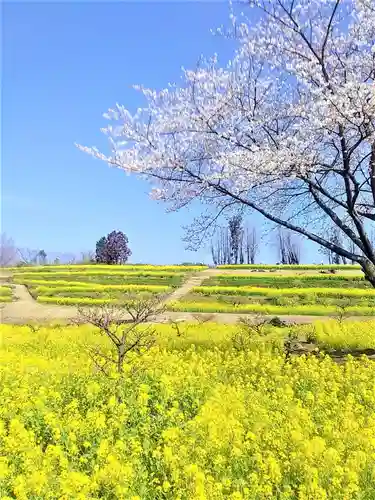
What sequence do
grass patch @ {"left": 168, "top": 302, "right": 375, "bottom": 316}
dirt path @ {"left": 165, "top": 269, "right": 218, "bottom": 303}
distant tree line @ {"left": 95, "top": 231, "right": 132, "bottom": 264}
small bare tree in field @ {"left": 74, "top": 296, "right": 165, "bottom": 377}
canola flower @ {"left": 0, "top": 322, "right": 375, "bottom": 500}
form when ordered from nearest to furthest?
canola flower @ {"left": 0, "top": 322, "right": 375, "bottom": 500}, small bare tree in field @ {"left": 74, "top": 296, "right": 165, "bottom": 377}, grass patch @ {"left": 168, "top": 302, "right": 375, "bottom": 316}, dirt path @ {"left": 165, "top": 269, "right": 218, "bottom": 303}, distant tree line @ {"left": 95, "top": 231, "right": 132, "bottom": 264}

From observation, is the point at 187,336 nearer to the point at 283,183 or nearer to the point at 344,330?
the point at 344,330

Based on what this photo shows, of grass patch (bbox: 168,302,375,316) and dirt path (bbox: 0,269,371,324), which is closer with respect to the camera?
dirt path (bbox: 0,269,371,324)

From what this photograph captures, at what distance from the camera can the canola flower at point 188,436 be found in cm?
417

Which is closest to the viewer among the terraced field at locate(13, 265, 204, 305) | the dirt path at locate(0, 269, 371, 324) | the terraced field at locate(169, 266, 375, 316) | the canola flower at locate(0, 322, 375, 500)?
the canola flower at locate(0, 322, 375, 500)

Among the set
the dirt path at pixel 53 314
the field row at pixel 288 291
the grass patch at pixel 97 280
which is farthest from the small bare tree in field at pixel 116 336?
the grass patch at pixel 97 280

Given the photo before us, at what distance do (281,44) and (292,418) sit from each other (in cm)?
614

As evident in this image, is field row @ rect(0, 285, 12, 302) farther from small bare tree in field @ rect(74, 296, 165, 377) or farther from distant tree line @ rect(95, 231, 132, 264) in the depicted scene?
distant tree line @ rect(95, 231, 132, 264)

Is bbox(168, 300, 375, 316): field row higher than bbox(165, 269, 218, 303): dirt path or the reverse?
the reverse

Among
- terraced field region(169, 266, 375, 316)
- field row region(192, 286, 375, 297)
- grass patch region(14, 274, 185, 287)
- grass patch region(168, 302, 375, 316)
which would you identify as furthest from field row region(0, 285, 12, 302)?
field row region(192, 286, 375, 297)

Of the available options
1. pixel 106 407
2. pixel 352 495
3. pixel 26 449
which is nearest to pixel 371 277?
pixel 106 407

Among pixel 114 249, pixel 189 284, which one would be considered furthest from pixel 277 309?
pixel 114 249

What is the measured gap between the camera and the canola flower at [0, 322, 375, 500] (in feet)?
13.7

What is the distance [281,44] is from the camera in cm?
924

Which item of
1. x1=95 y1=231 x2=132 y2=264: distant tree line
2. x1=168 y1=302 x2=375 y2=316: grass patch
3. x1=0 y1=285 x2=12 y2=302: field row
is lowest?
x1=168 y1=302 x2=375 y2=316: grass patch
